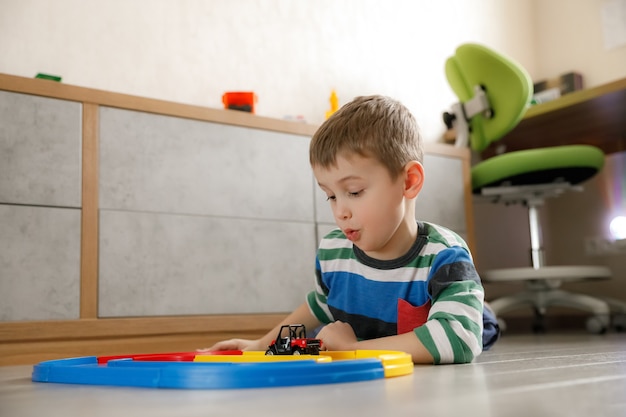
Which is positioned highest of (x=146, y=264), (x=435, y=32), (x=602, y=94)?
(x=435, y=32)

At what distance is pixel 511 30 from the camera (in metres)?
3.76

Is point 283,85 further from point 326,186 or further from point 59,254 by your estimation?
point 326,186

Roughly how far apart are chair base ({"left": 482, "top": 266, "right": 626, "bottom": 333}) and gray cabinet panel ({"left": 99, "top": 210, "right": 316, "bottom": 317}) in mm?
947

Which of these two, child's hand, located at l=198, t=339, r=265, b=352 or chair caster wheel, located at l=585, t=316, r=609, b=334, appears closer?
child's hand, located at l=198, t=339, r=265, b=352

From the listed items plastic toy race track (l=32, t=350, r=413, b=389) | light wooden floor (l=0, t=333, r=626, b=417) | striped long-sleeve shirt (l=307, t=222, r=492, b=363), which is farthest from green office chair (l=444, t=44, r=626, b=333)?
plastic toy race track (l=32, t=350, r=413, b=389)

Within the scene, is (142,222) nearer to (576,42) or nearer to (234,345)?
(234,345)

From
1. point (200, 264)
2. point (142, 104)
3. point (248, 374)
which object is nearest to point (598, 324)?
point (200, 264)

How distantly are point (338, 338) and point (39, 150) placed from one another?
111 cm

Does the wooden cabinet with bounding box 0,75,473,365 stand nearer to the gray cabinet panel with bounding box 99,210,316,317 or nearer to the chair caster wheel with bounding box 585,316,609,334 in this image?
the gray cabinet panel with bounding box 99,210,316,317

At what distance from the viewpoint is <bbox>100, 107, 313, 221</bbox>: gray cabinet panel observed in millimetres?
1961

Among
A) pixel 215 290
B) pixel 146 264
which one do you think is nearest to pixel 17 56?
pixel 146 264

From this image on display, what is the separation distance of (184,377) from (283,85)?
2.19m

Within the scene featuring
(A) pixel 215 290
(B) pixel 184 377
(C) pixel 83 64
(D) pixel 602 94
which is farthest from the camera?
(D) pixel 602 94

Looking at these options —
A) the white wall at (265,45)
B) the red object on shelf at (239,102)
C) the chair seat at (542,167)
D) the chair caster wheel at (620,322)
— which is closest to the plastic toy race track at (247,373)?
the red object on shelf at (239,102)
